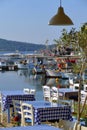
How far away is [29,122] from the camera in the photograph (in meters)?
5.55

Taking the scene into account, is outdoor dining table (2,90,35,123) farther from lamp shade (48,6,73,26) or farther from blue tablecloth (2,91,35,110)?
lamp shade (48,6,73,26)

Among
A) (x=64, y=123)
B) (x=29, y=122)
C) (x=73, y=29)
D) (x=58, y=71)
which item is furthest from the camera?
(x=58, y=71)

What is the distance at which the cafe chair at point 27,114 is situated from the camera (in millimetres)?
5211

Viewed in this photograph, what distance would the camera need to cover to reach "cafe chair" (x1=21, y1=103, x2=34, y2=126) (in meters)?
5.21

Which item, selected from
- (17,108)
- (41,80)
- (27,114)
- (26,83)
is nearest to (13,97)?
(17,108)

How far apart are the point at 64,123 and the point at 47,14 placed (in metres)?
1.80

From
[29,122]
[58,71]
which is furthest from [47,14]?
[58,71]

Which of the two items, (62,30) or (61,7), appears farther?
(61,7)

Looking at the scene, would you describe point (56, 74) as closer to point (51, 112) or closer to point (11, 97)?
point (11, 97)

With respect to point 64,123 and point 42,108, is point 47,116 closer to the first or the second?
point 42,108

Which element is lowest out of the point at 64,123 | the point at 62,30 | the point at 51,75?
the point at 51,75

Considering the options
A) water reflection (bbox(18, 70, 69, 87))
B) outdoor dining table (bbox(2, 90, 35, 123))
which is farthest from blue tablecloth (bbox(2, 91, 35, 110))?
water reflection (bbox(18, 70, 69, 87))

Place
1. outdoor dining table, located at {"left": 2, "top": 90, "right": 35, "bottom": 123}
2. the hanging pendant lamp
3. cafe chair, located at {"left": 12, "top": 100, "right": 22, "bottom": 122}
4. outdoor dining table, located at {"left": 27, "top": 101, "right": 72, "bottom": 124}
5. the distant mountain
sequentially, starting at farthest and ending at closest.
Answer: the distant mountain
outdoor dining table, located at {"left": 2, "top": 90, "right": 35, "bottom": 123}
cafe chair, located at {"left": 12, "top": 100, "right": 22, "bottom": 122}
outdoor dining table, located at {"left": 27, "top": 101, "right": 72, "bottom": 124}
the hanging pendant lamp

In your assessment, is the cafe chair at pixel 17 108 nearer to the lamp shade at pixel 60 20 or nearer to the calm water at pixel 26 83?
the lamp shade at pixel 60 20
